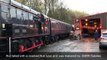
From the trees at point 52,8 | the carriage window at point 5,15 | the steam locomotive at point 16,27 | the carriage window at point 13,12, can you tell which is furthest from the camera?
the trees at point 52,8

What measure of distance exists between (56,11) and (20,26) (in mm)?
61755

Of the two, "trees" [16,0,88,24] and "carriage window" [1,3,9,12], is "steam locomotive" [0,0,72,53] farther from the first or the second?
"trees" [16,0,88,24]

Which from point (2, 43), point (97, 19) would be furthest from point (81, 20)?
point (2, 43)

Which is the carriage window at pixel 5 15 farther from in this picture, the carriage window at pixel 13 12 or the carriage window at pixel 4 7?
the carriage window at pixel 13 12

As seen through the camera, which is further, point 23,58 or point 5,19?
point 23,58

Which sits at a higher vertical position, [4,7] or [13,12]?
[4,7]

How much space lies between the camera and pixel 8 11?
44.7 feet

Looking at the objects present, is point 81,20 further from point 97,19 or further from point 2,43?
point 2,43

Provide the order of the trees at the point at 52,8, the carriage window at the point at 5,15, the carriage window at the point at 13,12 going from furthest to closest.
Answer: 1. the trees at the point at 52,8
2. the carriage window at the point at 13,12
3. the carriage window at the point at 5,15

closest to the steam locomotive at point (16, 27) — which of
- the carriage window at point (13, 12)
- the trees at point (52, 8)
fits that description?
the carriage window at point (13, 12)

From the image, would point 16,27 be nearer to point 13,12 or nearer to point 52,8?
point 13,12

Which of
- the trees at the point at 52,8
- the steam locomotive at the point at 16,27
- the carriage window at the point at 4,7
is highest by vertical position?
the trees at the point at 52,8

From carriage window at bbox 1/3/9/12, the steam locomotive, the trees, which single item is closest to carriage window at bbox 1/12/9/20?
the steam locomotive

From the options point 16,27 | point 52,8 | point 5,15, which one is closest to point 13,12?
point 16,27
